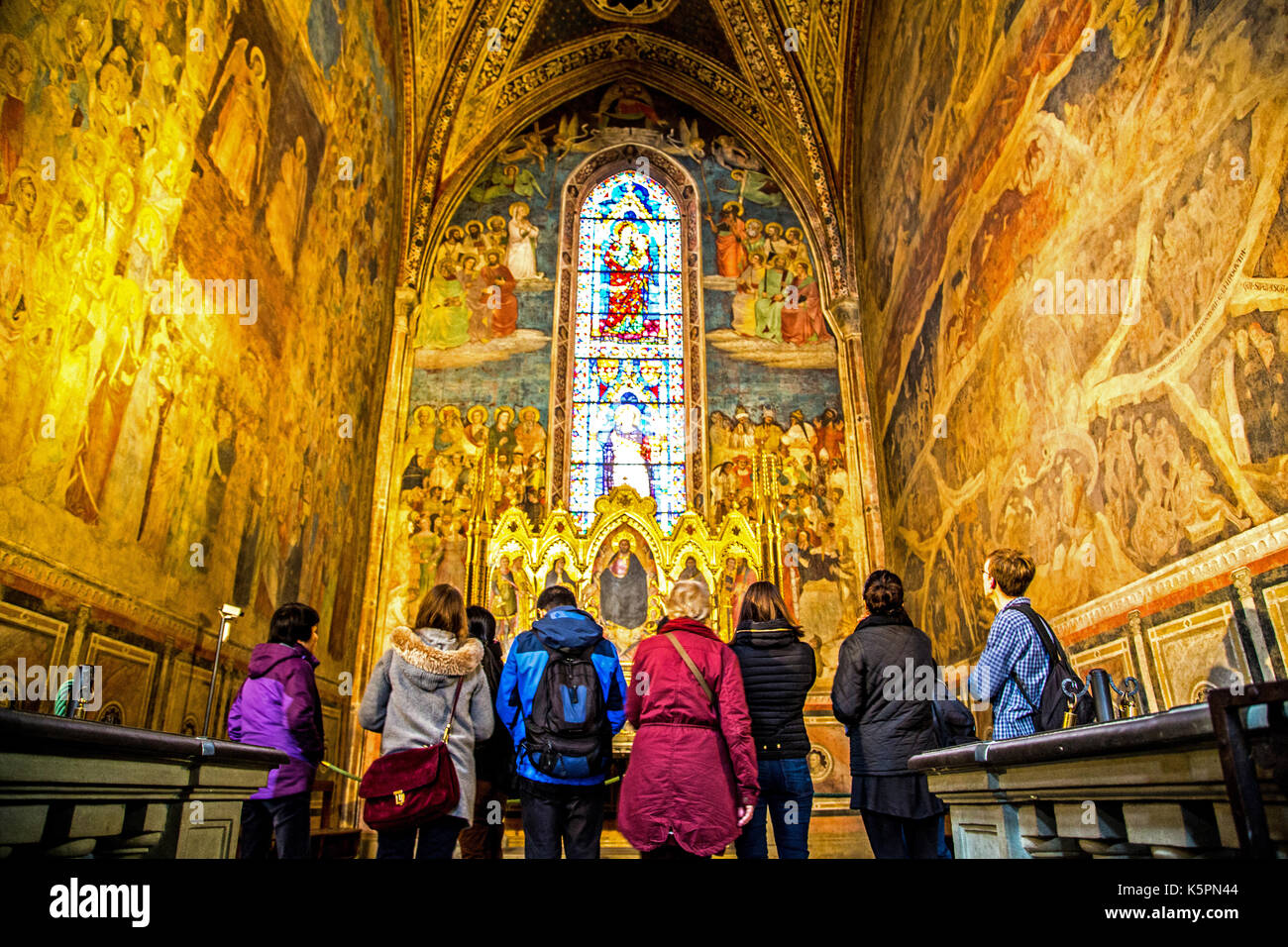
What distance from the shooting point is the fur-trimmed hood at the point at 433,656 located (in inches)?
147

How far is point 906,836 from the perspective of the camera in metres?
3.87

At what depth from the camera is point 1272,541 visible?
13.9 ft

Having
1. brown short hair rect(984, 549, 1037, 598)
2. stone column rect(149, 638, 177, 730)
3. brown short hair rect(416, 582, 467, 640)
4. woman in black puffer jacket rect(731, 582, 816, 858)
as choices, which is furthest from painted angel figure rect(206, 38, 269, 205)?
brown short hair rect(984, 549, 1037, 598)

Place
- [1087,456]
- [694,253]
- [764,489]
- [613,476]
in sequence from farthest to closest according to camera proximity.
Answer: [694,253], [613,476], [764,489], [1087,456]

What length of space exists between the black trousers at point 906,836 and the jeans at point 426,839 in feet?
5.77

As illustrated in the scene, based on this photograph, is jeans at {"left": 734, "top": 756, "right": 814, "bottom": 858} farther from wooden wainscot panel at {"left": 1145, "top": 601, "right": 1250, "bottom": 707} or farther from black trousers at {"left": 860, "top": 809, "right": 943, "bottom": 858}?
wooden wainscot panel at {"left": 1145, "top": 601, "right": 1250, "bottom": 707}

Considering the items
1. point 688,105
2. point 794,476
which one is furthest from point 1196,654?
point 688,105

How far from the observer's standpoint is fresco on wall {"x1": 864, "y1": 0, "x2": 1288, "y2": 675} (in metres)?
4.47

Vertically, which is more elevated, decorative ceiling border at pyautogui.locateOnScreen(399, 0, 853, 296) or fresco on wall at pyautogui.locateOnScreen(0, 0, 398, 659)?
decorative ceiling border at pyautogui.locateOnScreen(399, 0, 853, 296)

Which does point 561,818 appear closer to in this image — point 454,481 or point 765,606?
point 765,606

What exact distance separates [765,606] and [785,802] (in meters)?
0.89

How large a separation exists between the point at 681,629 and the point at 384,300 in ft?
29.2

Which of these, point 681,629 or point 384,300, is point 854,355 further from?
point 681,629
